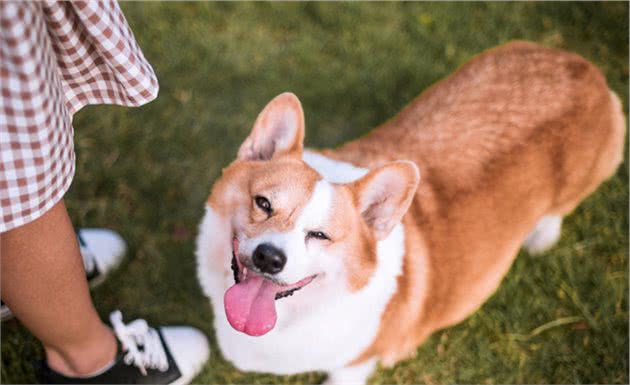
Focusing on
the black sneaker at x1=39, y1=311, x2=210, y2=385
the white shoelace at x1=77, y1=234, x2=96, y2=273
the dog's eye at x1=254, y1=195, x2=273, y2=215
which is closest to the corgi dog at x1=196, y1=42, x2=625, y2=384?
the dog's eye at x1=254, y1=195, x2=273, y2=215

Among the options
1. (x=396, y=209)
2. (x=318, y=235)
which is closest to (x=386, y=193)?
(x=396, y=209)

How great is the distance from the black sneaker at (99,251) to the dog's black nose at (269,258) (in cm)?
108

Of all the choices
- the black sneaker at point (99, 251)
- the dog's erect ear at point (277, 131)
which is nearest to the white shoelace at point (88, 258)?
the black sneaker at point (99, 251)

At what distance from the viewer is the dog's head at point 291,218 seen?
5.65 feet

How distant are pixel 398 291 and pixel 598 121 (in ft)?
3.60

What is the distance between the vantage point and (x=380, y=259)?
1.96 metres

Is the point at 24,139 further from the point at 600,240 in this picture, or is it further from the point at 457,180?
the point at 600,240

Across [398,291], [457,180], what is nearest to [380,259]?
[398,291]

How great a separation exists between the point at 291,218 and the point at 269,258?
14 centimetres

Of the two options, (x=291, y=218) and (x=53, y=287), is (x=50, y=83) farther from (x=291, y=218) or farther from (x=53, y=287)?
(x=291, y=218)

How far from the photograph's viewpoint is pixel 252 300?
185 cm

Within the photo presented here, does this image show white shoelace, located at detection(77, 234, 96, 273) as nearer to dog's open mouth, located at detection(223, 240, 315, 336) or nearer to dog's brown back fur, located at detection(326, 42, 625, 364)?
dog's open mouth, located at detection(223, 240, 315, 336)

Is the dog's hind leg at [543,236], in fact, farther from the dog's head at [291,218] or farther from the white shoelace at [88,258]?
the white shoelace at [88,258]

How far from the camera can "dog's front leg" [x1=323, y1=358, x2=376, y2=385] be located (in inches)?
90.0
